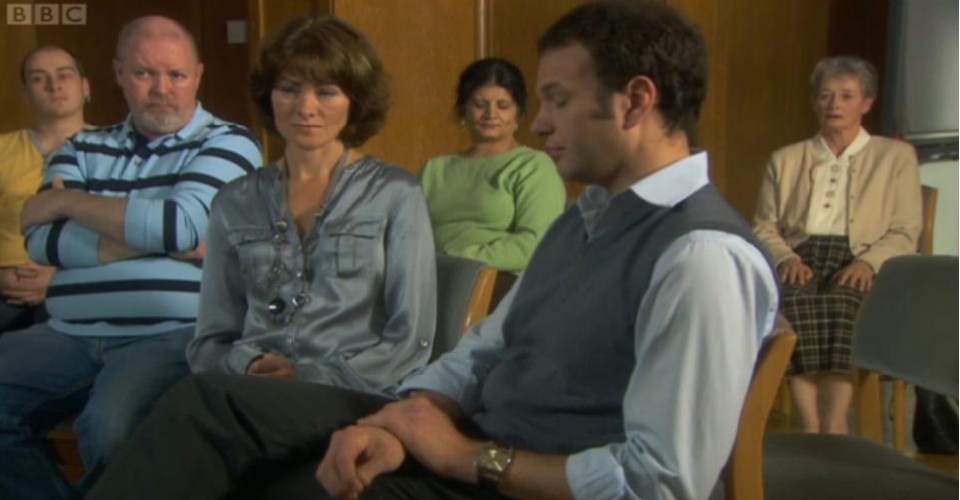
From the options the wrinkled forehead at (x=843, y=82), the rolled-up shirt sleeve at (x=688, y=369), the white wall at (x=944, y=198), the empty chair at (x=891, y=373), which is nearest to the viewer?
the rolled-up shirt sleeve at (x=688, y=369)

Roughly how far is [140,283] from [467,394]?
1023 millimetres

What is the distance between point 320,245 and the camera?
2.10 meters

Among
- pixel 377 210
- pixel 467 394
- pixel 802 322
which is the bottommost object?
pixel 802 322

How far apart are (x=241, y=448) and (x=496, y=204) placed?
6.00 ft

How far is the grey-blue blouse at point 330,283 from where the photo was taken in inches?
80.9

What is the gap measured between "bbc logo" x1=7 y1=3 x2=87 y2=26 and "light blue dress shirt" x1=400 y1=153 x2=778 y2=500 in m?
5.55

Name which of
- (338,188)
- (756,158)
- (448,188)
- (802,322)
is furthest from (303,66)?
(756,158)

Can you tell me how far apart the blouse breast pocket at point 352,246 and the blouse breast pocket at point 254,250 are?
0.10 metres

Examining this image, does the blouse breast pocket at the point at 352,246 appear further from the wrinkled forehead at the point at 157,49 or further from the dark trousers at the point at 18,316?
the dark trousers at the point at 18,316

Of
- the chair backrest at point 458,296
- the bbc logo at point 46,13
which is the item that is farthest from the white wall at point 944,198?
the bbc logo at point 46,13

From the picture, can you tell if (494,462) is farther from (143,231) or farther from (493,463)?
(143,231)

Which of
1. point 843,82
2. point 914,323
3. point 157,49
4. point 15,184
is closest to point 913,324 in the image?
point 914,323

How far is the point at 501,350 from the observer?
5.43 ft

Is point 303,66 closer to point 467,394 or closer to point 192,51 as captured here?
point 192,51
